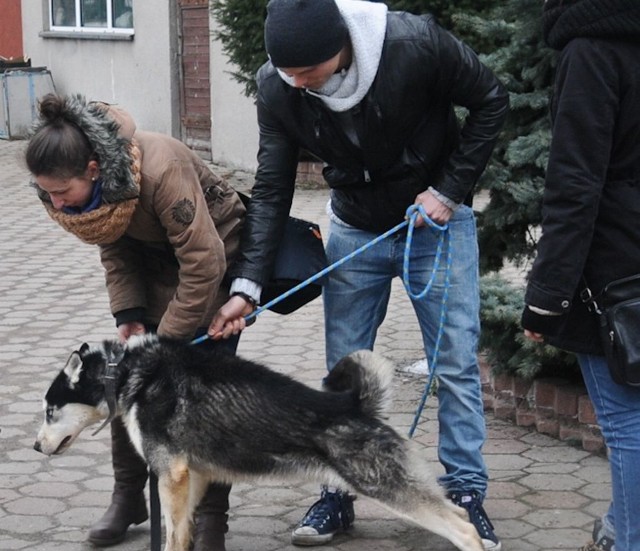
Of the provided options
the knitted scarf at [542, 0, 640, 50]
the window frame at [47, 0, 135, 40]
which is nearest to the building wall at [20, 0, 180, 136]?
the window frame at [47, 0, 135, 40]

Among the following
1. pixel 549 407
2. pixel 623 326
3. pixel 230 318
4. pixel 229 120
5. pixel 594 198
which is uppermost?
pixel 594 198

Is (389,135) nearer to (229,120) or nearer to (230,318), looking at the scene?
(230,318)

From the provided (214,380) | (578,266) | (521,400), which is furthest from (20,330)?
(578,266)

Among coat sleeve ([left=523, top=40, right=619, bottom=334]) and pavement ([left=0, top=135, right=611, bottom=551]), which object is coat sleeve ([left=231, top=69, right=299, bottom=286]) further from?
coat sleeve ([left=523, top=40, right=619, bottom=334])

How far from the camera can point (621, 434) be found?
3488 millimetres

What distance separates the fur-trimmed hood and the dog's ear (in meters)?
0.61

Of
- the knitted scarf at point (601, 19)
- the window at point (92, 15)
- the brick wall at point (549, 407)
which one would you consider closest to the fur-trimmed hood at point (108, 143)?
the knitted scarf at point (601, 19)

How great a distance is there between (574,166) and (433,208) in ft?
2.85

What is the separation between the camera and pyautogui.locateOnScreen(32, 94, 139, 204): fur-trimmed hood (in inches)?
147

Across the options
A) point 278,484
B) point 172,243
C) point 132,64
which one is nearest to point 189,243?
point 172,243

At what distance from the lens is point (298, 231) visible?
4328mm

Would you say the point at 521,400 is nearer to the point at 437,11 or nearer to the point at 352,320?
the point at 352,320

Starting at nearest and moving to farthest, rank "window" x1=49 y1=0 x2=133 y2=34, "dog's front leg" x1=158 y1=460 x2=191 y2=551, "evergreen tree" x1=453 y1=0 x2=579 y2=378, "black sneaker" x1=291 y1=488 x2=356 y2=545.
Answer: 1. "dog's front leg" x1=158 y1=460 x2=191 y2=551
2. "black sneaker" x1=291 y1=488 x2=356 y2=545
3. "evergreen tree" x1=453 y1=0 x2=579 y2=378
4. "window" x1=49 y1=0 x2=133 y2=34

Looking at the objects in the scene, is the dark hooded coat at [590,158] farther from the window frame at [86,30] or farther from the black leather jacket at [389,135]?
the window frame at [86,30]
